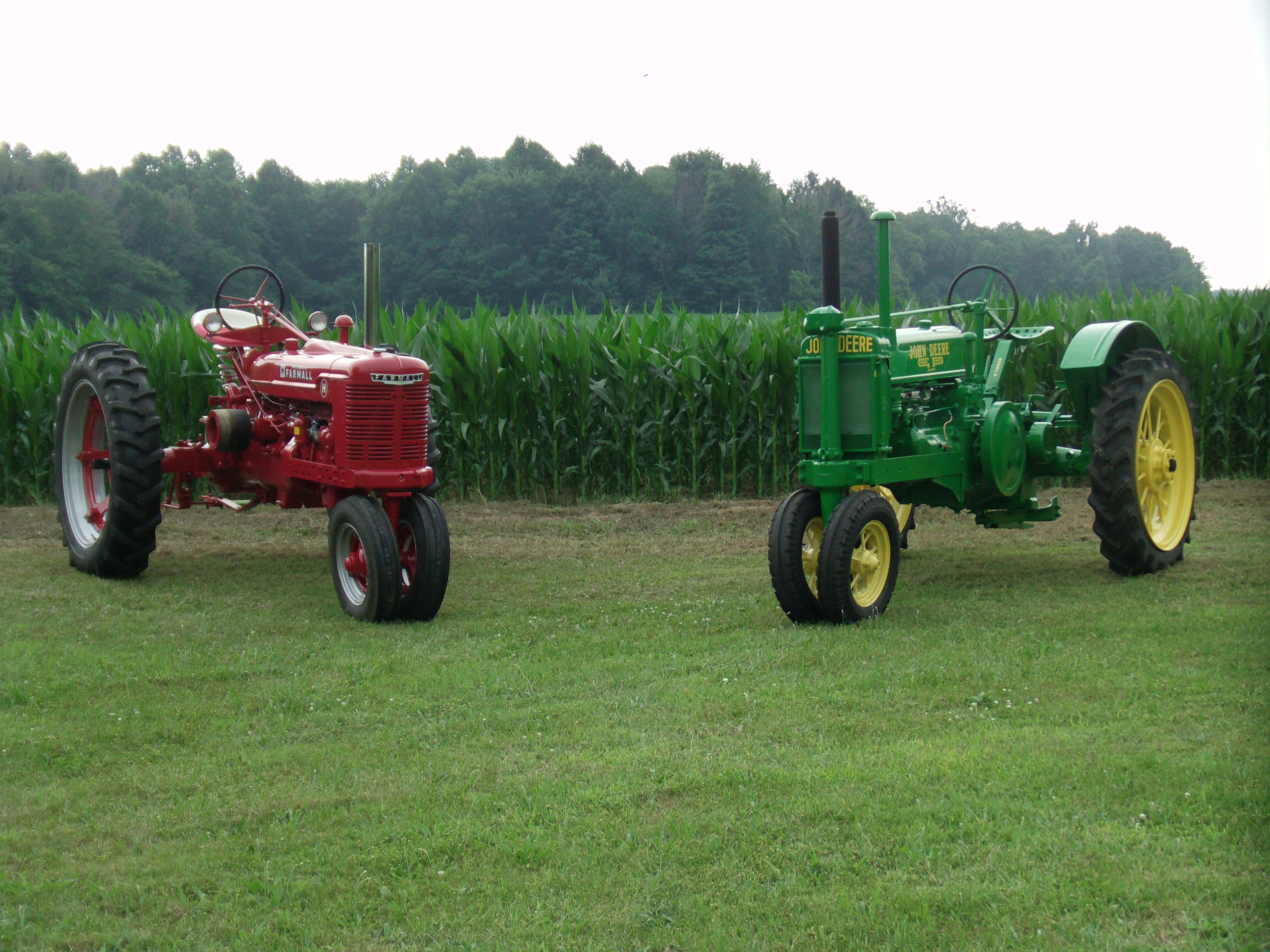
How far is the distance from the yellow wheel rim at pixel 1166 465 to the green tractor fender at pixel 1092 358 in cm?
29

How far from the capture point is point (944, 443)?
6207mm

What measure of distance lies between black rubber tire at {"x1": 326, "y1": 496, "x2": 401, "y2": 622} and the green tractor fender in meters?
3.96

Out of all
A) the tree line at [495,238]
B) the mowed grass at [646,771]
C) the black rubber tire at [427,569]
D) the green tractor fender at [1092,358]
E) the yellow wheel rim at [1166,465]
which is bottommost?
the mowed grass at [646,771]

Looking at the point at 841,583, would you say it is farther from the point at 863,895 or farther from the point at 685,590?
the point at 863,895

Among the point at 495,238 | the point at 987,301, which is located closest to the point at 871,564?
the point at 987,301

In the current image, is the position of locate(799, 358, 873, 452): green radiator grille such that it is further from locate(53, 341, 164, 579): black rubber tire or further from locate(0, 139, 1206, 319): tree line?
locate(0, 139, 1206, 319): tree line

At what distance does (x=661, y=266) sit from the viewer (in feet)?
90.1

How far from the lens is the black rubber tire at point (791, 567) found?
5418 millimetres

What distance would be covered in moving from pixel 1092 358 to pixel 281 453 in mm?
4804

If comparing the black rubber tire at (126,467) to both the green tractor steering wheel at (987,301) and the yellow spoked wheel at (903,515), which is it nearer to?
the yellow spoked wheel at (903,515)

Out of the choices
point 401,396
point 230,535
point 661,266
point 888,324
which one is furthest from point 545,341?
point 661,266

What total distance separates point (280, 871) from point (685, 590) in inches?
153

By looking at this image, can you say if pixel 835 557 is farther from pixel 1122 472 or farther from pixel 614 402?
pixel 614 402

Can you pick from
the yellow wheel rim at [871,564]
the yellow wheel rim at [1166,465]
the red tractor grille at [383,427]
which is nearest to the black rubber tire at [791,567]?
the yellow wheel rim at [871,564]
